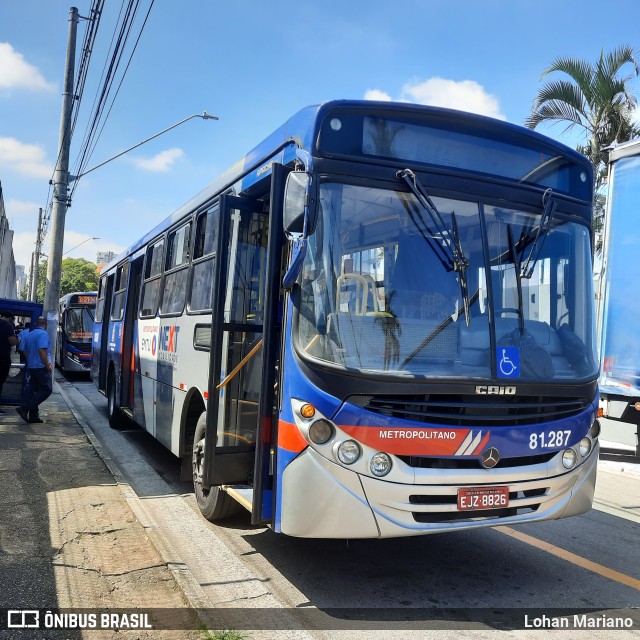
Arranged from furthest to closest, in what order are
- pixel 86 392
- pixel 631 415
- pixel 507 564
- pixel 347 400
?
pixel 86 392 → pixel 631 415 → pixel 507 564 → pixel 347 400

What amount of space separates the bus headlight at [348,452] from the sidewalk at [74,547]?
1.32 meters

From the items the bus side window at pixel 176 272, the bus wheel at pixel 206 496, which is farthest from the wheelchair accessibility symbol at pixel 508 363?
the bus side window at pixel 176 272

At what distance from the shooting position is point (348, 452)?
385cm

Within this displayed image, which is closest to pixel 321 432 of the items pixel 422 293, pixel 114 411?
pixel 422 293

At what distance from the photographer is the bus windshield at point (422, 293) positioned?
4.03 meters

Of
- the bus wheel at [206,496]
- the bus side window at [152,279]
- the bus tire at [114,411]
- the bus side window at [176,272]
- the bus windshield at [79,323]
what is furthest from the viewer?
the bus windshield at [79,323]

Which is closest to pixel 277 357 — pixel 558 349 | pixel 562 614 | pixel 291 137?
pixel 291 137

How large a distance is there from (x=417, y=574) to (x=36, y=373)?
8.14m

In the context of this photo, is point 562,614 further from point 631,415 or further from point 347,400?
point 631,415

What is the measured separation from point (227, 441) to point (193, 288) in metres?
1.93

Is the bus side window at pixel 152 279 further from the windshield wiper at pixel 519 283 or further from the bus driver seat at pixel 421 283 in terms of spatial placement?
the windshield wiper at pixel 519 283

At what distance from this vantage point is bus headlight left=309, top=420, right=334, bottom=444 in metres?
3.87

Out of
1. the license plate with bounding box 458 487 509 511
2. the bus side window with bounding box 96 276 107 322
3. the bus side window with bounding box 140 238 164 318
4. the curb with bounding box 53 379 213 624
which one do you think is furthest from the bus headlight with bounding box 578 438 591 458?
the bus side window with bounding box 96 276 107 322

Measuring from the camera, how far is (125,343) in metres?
9.97
